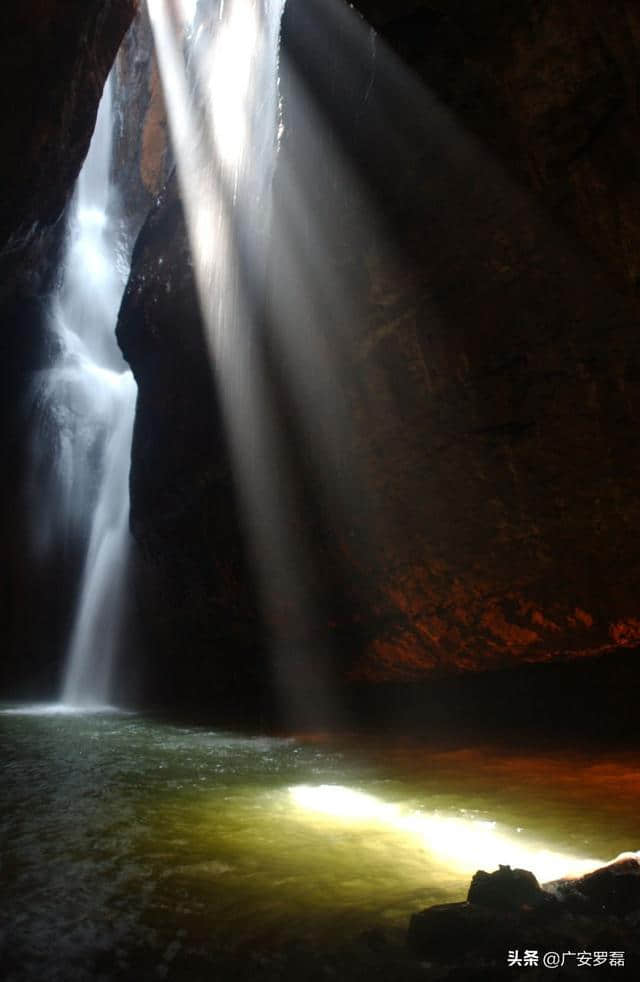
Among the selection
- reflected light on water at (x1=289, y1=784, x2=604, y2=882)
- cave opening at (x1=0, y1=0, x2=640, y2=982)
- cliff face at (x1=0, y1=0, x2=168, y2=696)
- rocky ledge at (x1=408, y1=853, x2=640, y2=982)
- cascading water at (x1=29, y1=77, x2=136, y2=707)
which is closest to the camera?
rocky ledge at (x1=408, y1=853, x2=640, y2=982)

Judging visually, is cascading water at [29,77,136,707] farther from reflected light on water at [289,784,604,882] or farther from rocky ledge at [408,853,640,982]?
rocky ledge at [408,853,640,982]

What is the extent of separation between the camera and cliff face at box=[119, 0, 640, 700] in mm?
5535

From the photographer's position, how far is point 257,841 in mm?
3850

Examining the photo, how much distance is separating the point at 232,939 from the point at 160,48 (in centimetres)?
3069

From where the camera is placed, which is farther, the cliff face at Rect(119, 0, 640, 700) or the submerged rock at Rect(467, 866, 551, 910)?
the cliff face at Rect(119, 0, 640, 700)

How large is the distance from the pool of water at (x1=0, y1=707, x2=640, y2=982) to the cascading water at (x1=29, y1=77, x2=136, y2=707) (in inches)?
440

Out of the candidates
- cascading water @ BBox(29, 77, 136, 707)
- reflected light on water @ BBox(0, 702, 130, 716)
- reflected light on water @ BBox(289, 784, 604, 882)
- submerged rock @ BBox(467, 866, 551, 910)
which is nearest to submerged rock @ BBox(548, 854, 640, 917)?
submerged rock @ BBox(467, 866, 551, 910)

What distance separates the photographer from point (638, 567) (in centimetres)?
772

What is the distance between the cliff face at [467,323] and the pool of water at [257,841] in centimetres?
229

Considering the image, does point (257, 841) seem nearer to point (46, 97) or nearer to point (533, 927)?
point (533, 927)

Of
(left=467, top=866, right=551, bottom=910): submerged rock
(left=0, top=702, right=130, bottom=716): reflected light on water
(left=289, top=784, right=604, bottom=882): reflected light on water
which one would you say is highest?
(left=0, top=702, right=130, bottom=716): reflected light on water

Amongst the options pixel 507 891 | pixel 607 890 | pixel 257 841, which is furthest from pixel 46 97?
pixel 607 890

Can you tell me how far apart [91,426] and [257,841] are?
20.0 m

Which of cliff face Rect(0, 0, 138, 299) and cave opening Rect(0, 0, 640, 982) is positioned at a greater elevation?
cliff face Rect(0, 0, 138, 299)
